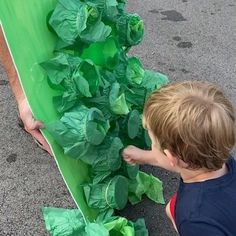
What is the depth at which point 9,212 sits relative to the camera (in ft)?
6.39

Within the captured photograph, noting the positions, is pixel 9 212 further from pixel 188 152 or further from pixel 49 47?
pixel 188 152

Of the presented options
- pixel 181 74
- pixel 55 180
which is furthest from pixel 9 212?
pixel 181 74

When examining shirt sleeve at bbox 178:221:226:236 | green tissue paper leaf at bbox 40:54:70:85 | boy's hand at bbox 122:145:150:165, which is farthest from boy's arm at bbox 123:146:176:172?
green tissue paper leaf at bbox 40:54:70:85

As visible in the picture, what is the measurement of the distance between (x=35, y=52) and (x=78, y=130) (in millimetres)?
298

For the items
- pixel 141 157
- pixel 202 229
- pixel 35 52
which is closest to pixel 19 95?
pixel 35 52

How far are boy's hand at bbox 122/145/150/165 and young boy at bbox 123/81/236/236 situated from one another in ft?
0.83

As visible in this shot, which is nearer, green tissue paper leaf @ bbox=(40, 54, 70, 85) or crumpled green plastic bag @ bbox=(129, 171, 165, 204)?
green tissue paper leaf @ bbox=(40, 54, 70, 85)

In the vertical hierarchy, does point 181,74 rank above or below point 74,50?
below

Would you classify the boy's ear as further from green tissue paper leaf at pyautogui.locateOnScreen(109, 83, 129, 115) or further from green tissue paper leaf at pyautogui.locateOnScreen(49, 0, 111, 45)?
green tissue paper leaf at pyautogui.locateOnScreen(49, 0, 111, 45)

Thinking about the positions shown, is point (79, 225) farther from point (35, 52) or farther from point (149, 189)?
point (35, 52)

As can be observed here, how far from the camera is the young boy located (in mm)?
1256

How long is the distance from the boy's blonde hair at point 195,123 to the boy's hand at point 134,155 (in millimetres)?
330

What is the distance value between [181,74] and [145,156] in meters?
1.28

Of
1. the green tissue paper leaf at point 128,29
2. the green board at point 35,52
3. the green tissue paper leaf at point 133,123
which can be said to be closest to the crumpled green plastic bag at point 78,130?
the green board at point 35,52
